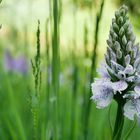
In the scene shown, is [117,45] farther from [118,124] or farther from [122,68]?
[118,124]

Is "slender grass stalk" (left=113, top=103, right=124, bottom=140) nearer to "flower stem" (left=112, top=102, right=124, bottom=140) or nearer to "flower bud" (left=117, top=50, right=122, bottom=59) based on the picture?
"flower stem" (left=112, top=102, right=124, bottom=140)

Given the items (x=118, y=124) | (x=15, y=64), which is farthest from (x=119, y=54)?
(x=15, y=64)

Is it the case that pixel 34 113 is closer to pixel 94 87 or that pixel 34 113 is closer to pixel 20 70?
pixel 94 87

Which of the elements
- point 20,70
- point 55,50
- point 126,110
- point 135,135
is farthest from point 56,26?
point 20,70

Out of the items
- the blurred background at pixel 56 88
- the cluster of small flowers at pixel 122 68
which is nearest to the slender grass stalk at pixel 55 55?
the blurred background at pixel 56 88

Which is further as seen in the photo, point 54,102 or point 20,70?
point 20,70

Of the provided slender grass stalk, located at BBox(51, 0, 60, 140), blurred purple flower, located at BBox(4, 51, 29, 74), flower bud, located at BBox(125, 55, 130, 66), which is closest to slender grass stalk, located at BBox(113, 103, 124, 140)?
Result: flower bud, located at BBox(125, 55, 130, 66)

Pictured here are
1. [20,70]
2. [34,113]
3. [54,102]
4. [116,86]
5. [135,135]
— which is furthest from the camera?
[20,70]
